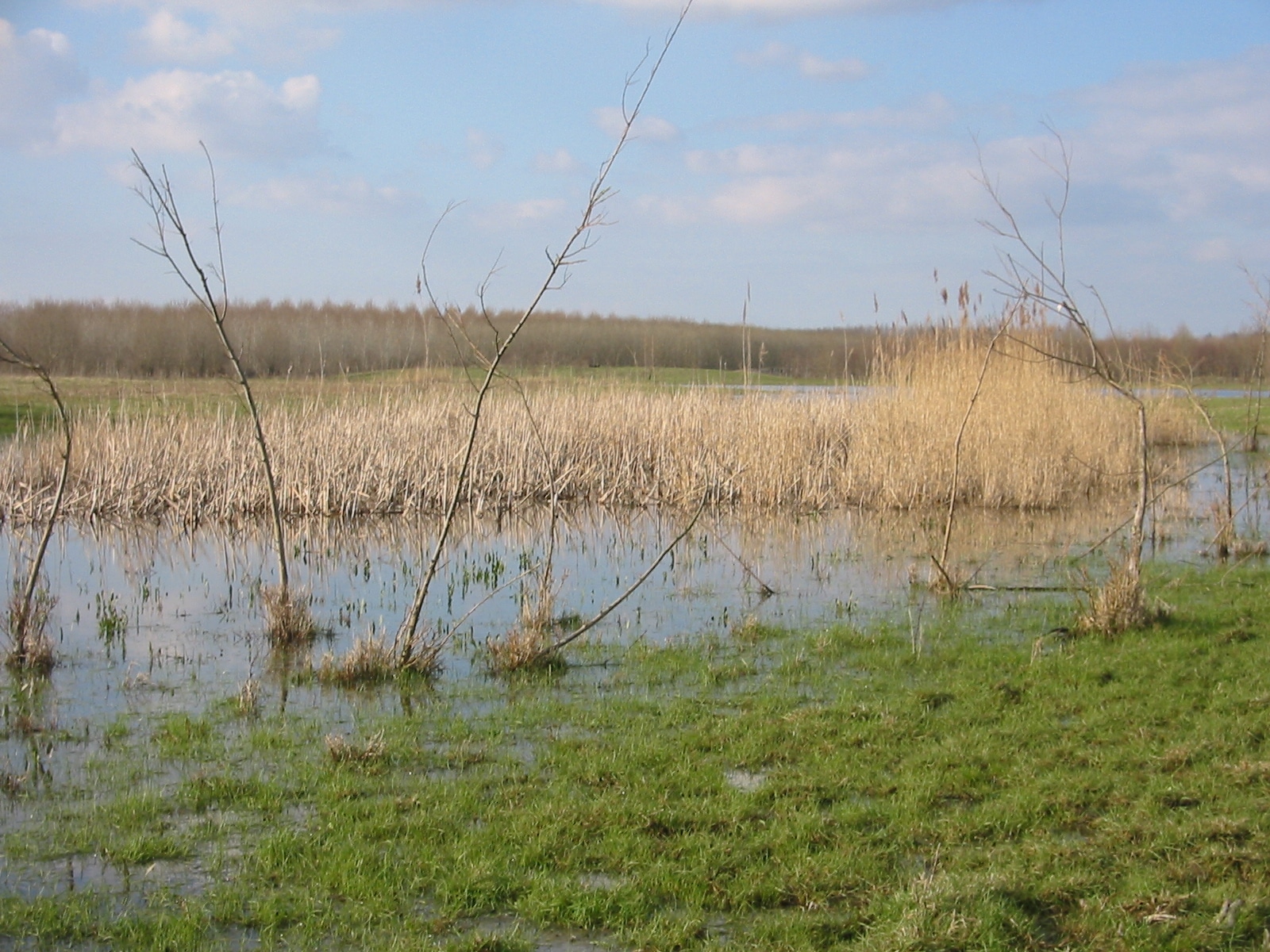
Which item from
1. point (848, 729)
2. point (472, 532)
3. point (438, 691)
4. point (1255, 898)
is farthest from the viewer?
point (472, 532)

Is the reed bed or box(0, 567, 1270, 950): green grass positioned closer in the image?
box(0, 567, 1270, 950): green grass

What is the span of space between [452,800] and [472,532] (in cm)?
790

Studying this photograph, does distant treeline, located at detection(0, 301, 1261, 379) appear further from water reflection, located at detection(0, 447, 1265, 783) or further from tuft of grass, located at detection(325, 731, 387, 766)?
tuft of grass, located at detection(325, 731, 387, 766)

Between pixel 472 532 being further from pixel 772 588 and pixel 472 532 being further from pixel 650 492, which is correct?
pixel 772 588

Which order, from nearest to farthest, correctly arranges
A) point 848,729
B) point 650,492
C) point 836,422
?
point 848,729, point 650,492, point 836,422

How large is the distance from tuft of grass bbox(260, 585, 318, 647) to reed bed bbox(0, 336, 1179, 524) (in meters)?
5.63

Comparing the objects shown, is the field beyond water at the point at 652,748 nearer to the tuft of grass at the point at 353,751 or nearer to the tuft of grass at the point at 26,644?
the tuft of grass at the point at 353,751

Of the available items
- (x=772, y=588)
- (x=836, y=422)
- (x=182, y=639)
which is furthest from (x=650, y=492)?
(x=182, y=639)

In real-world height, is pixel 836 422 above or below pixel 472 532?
above

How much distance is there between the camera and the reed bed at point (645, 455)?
1297 centimetres

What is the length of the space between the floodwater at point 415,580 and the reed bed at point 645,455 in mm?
464

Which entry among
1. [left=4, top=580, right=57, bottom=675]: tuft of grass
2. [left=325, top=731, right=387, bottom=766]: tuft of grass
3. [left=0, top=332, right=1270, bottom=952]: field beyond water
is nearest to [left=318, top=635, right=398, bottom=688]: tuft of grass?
[left=0, top=332, right=1270, bottom=952]: field beyond water

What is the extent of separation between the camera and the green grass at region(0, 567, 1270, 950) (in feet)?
10.9

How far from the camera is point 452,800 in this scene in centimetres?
434
